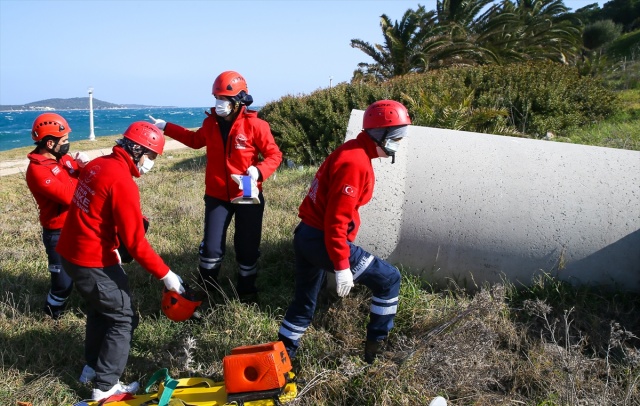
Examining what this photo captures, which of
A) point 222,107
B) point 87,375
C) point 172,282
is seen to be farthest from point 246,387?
point 222,107

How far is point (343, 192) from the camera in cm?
321

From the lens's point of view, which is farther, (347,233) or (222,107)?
(222,107)

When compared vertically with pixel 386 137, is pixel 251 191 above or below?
below

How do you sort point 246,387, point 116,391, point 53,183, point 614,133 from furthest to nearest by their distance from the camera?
1. point 614,133
2. point 53,183
3. point 116,391
4. point 246,387

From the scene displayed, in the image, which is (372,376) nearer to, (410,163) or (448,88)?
(410,163)

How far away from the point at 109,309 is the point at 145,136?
1114 millimetres

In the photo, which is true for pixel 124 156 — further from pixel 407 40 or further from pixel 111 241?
pixel 407 40

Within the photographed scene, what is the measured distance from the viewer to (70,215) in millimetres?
3473

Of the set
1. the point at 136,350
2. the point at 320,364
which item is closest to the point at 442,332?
the point at 320,364

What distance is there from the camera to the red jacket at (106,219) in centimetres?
329

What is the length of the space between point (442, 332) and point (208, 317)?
180 centimetres

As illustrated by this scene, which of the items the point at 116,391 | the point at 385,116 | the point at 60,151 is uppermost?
Answer: the point at 385,116

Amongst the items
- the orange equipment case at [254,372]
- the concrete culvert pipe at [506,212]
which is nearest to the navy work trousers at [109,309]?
the orange equipment case at [254,372]

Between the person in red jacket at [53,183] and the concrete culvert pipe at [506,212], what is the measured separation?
2316 mm
